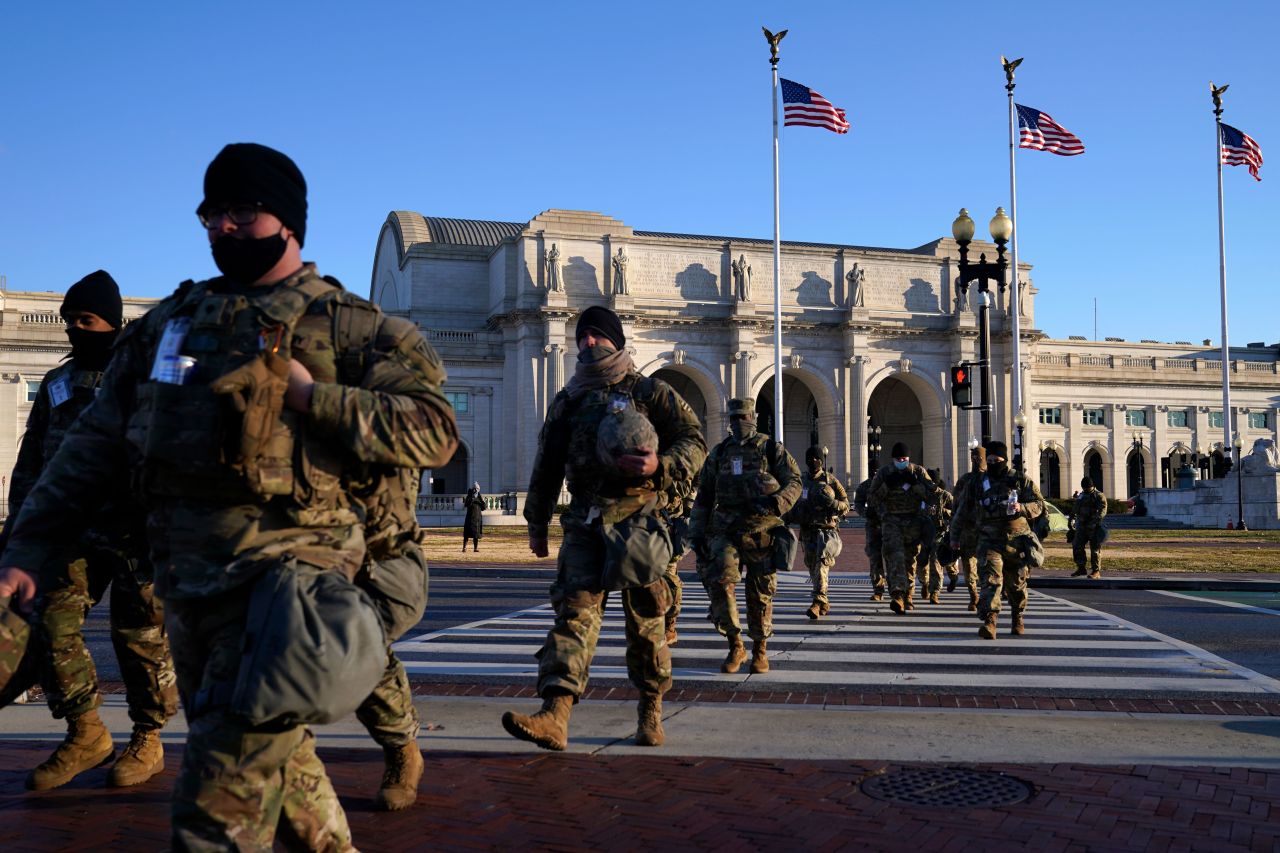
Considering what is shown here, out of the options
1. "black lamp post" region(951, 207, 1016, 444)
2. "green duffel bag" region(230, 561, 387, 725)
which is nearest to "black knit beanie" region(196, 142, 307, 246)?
"green duffel bag" region(230, 561, 387, 725)

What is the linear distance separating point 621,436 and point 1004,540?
6.73 meters

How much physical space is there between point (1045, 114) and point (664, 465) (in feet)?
110

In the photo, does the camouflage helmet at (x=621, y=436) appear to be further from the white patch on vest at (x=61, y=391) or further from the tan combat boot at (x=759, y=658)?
the tan combat boot at (x=759, y=658)

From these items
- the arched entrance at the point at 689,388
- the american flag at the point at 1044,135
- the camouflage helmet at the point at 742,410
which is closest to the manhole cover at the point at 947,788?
the camouflage helmet at the point at 742,410

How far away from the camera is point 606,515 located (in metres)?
5.65

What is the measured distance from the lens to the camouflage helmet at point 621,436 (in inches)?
212

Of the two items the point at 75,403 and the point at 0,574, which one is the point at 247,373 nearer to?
the point at 0,574

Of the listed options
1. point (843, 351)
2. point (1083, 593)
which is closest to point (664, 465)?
point (1083, 593)

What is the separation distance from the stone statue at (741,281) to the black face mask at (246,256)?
63.8 m

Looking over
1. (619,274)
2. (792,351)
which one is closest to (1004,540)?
(619,274)

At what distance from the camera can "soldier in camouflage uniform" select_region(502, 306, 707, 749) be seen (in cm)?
543

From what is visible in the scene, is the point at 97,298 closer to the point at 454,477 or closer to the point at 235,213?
the point at 235,213

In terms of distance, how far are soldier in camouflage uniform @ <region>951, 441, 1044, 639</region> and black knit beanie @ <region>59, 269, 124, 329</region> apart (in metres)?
8.23

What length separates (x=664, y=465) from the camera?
18.8 feet
